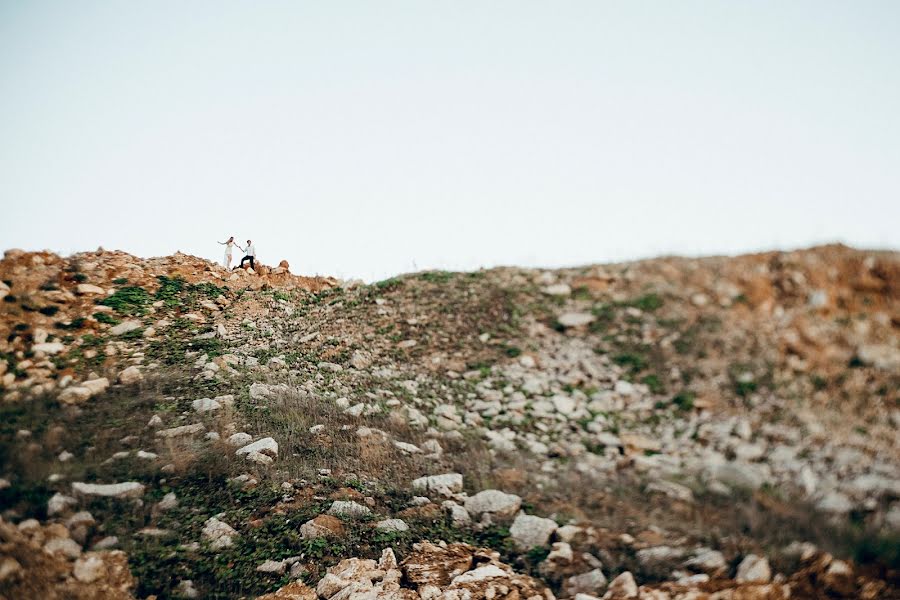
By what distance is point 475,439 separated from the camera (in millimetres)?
7469

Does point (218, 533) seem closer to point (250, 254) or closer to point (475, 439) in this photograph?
point (475, 439)

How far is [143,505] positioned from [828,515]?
22.4 ft

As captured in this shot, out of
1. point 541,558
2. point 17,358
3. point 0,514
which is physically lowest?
point 541,558

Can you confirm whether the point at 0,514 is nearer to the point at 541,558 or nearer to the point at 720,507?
the point at 541,558

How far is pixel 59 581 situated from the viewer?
429 centimetres

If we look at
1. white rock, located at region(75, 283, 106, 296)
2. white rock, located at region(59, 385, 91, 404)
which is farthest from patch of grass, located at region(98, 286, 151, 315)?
white rock, located at region(59, 385, 91, 404)

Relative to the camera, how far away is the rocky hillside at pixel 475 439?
15.8 ft

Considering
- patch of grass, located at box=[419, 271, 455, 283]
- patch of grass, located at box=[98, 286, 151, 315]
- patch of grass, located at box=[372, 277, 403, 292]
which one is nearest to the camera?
patch of grass, located at box=[98, 286, 151, 315]

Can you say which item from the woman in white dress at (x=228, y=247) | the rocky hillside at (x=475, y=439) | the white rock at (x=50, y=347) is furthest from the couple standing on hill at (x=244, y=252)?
the white rock at (x=50, y=347)

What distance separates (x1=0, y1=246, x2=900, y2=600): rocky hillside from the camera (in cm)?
480

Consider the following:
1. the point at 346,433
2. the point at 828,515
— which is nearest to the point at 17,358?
the point at 346,433

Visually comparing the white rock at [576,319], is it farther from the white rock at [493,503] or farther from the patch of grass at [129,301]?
the patch of grass at [129,301]

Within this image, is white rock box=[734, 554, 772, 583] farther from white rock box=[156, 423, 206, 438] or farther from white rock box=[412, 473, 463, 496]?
white rock box=[156, 423, 206, 438]

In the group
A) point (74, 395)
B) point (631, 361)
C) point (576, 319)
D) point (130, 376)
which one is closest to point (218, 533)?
point (74, 395)
